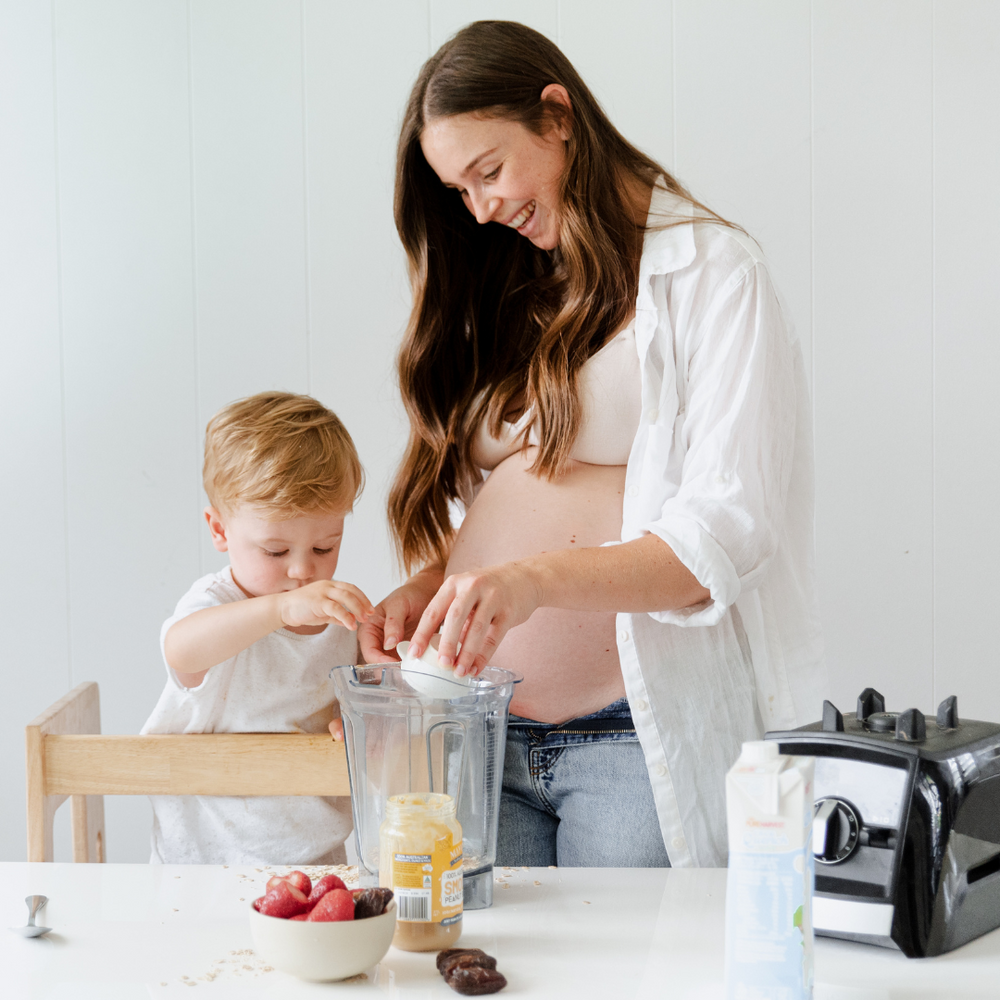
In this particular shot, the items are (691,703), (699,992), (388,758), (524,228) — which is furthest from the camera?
(524,228)

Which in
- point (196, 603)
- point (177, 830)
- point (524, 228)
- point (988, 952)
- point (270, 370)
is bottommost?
point (177, 830)

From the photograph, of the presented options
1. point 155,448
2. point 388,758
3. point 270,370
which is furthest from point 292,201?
point 388,758

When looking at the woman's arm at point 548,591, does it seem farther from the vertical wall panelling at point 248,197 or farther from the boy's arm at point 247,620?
the vertical wall panelling at point 248,197

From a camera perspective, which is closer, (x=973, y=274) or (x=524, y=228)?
(x=524, y=228)

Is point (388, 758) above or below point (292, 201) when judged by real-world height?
below

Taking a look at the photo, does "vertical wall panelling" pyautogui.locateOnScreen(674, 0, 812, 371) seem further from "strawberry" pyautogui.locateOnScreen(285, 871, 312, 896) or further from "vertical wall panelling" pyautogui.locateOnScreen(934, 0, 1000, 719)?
"strawberry" pyautogui.locateOnScreen(285, 871, 312, 896)

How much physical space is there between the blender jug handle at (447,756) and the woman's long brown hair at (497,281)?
0.40m

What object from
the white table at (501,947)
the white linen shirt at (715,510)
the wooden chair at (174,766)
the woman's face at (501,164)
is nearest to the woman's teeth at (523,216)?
the woman's face at (501,164)

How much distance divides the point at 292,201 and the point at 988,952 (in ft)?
5.31

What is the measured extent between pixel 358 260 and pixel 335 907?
1409 mm

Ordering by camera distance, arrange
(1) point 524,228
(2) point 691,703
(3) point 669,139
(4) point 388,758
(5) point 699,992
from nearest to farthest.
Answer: (5) point 699,992, (4) point 388,758, (2) point 691,703, (1) point 524,228, (3) point 669,139

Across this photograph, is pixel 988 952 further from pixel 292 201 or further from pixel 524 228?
pixel 292 201

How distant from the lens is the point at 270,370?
1.95 meters

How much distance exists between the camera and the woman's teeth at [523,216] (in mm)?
1279
